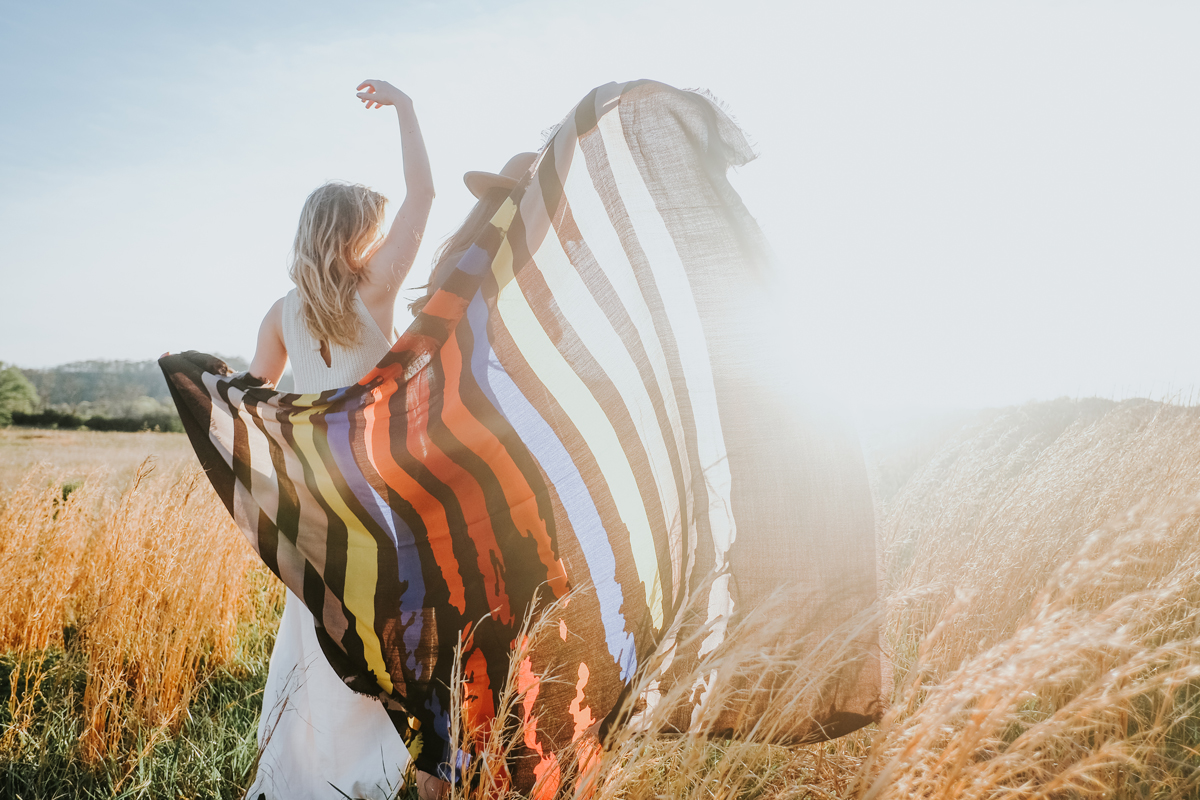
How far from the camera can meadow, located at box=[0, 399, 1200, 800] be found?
1.19m

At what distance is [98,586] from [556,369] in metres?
2.49

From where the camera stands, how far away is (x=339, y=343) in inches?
72.2

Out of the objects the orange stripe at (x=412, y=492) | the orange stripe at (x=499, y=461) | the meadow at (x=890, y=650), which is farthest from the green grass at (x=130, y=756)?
the orange stripe at (x=499, y=461)

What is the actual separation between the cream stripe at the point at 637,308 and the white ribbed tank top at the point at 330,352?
31.7 inches

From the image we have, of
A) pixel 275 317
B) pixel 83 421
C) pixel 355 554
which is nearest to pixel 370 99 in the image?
pixel 275 317

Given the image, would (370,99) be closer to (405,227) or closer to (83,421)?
(405,227)

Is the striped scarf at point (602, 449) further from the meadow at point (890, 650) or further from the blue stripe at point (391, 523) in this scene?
the meadow at point (890, 650)

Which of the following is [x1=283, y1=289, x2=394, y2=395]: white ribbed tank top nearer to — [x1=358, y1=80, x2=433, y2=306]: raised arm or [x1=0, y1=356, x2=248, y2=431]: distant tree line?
[x1=358, y1=80, x2=433, y2=306]: raised arm

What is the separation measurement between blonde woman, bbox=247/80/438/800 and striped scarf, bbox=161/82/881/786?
0.29 metres

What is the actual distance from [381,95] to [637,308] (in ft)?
3.95

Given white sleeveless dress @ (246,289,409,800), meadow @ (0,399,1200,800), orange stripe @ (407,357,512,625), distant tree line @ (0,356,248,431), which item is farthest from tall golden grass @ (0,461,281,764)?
distant tree line @ (0,356,248,431)

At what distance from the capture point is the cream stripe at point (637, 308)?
1.51 metres

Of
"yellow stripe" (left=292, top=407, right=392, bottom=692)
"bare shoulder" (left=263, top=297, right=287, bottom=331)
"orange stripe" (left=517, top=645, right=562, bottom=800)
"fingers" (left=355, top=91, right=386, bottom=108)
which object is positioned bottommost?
"orange stripe" (left=517, top=645, right=562, bottom=800)

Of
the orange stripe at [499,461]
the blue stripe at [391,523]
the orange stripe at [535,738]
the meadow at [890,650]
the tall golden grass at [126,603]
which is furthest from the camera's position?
the tall golden grass at [126,603]
